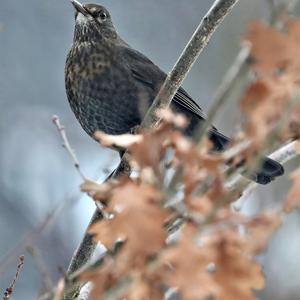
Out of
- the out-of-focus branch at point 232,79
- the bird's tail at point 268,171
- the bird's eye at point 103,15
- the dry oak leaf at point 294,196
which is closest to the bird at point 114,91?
the bird's eye at point 103,15

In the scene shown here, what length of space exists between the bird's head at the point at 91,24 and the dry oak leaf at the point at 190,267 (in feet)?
10.9

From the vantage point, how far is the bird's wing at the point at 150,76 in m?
4.82

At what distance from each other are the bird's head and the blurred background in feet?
10.6

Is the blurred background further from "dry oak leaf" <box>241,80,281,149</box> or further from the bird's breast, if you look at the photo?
"dry oak leaf" <box>241,80,281,149</box>

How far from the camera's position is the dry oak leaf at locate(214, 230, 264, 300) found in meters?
1.91

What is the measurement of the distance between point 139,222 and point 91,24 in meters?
3.41

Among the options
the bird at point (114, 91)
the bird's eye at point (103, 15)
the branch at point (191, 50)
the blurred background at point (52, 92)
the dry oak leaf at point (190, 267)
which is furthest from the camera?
the blurred background at point (52, 92)

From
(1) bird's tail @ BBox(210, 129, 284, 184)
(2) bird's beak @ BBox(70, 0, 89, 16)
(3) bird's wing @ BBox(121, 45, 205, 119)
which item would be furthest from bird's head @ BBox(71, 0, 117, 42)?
(1) bird's tail @ BBox(210, 129, 284, 184)

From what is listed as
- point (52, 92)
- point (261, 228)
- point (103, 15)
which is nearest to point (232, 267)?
point (261, 228)

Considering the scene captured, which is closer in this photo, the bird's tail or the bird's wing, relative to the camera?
the bird's tail

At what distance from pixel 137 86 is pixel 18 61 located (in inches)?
230

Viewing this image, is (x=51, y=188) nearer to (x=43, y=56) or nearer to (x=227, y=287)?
(x=43, y=56)

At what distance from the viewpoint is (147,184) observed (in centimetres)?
205

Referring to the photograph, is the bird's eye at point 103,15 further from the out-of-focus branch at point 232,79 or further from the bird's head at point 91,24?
the out-of-focus branch at point 232,79
